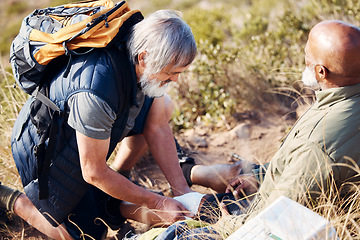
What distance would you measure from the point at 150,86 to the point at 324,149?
1123mm

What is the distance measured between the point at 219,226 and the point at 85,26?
1379mm

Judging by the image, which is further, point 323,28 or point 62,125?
point 62,125

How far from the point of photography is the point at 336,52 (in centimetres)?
175

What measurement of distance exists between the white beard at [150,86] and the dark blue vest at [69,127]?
0.06 meters

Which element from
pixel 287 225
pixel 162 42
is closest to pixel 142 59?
pixel 162 42

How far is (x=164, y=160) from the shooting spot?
9.46ft

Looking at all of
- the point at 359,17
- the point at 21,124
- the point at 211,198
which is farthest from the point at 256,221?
the point at 359,17

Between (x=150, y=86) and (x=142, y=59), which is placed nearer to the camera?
(x=142, y=59)

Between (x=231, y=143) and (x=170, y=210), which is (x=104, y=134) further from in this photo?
(x=231, y=143)

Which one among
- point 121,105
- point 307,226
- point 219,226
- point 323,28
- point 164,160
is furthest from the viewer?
point 164,160

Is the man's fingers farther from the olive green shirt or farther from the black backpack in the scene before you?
the black backpack

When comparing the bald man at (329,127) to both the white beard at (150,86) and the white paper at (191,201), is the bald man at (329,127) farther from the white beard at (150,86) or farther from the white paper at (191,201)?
the white beard at (150,86)

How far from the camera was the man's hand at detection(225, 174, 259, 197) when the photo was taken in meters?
2.44

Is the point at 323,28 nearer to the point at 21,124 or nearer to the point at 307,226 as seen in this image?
the point at 307,226
